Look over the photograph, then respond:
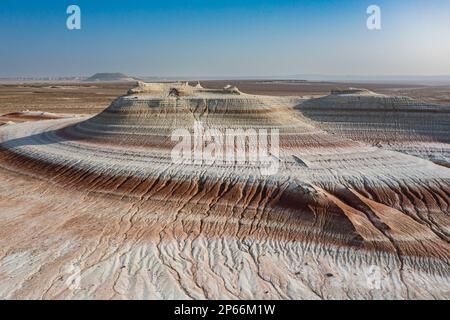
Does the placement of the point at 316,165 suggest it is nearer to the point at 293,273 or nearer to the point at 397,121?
the point at 293,273

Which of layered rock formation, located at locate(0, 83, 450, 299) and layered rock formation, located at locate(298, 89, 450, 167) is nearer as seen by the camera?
layered rock formation, located at locate(0, 83, 450, 299)

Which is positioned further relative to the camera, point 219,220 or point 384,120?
point 384,120

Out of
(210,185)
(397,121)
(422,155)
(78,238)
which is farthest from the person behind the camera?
(397,121)

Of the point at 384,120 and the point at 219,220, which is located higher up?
the point at 384,120

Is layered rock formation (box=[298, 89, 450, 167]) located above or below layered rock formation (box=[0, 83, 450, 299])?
above

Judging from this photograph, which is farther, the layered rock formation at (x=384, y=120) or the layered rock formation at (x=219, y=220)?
the layered rock formation at (x=384, y=120)

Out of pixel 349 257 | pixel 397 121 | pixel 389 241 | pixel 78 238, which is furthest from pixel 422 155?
pixel 78 238

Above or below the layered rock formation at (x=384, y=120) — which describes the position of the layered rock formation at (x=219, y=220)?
below
